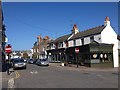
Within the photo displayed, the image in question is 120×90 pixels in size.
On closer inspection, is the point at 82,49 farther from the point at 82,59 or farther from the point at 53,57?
the point at 53,57

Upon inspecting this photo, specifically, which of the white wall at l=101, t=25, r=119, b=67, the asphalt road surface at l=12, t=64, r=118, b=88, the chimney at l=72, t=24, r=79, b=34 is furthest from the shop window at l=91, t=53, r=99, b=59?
the asphalt road surface at l=12, t=64, r=118, b=88

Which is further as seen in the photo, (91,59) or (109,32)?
(109,32)

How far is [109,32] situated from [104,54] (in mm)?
4233

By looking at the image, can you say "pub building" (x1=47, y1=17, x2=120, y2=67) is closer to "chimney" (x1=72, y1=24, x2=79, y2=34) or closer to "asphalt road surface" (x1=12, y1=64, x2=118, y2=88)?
"chimney" (x1=72, y1=24, x2=79, y2=34)

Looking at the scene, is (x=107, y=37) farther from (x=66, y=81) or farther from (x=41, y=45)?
(x=41, y=45)

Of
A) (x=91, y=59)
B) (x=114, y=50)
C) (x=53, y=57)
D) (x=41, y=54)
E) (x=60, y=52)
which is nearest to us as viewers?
(x=91, y=59)

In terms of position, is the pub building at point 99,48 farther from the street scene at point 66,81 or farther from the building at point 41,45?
the building at point 41,45

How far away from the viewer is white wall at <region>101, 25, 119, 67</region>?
42.4 m

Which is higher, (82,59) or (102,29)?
(102,29)

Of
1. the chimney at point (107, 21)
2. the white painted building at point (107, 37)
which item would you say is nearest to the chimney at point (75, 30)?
the white painted building at point (107, 37)

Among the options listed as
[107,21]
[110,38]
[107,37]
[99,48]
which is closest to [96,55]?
[99,48]

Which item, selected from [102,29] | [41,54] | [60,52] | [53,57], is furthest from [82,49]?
[41,54]

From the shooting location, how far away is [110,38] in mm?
43406

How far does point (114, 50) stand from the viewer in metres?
42.9
